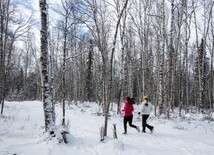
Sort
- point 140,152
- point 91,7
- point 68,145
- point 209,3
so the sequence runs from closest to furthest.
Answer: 1. point 140,152
2. point 68,145
3. point 91,7
4. point 209,3

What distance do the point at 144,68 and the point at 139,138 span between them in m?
16.6

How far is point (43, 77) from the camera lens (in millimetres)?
11836

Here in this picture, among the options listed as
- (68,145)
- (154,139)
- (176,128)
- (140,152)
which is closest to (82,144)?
(68,145)

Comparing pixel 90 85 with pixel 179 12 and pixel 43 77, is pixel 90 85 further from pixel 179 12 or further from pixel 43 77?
pixel 43 77

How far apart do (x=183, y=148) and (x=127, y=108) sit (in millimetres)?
4084

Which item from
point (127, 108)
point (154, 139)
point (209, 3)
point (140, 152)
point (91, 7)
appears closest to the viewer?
point (140, 152)

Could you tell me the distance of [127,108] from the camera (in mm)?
15047

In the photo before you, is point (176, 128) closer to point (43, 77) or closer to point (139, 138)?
point (139, 138)

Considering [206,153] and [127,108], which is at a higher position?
[127,108]

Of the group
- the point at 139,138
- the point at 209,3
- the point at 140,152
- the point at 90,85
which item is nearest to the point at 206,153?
the point at 140,152

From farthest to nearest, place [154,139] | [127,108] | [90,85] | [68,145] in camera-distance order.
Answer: [90,85] → [127,108] → [154,139] → [68,145]

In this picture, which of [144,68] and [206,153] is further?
[144,68]

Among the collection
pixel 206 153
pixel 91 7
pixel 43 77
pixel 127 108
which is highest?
pixel 91 7

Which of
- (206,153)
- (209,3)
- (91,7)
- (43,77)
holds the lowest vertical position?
(206,153)
